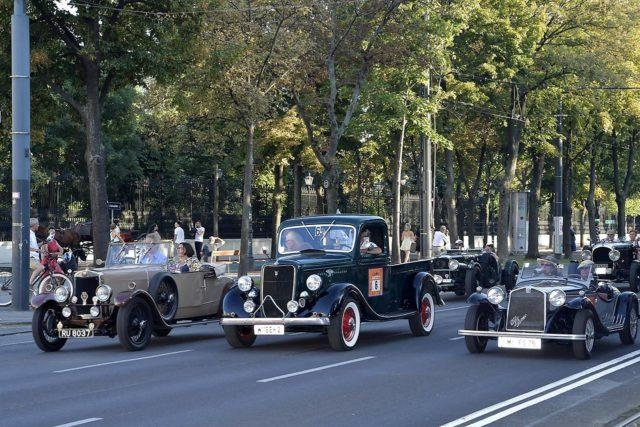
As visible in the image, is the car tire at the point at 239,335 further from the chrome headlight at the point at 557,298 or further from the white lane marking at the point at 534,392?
the white lane marking at the point at 534,392

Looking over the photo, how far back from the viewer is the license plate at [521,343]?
15.3 m

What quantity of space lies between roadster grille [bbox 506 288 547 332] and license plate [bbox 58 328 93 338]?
21.8 ft

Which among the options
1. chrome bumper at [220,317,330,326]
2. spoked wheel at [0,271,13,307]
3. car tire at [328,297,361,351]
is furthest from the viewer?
spoked wheel at [0,271,13,307]

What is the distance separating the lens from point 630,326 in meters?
17.5

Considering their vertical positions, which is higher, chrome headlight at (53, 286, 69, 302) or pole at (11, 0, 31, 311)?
pole at (11, 0, 31, 311)

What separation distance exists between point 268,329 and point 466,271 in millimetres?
13818

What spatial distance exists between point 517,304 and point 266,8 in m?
17.3

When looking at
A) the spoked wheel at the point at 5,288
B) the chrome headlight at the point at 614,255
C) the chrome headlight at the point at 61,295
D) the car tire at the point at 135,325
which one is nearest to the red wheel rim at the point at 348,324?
the car tire at the point at 135,325

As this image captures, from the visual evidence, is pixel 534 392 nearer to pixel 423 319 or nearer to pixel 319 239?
pixel 319 239

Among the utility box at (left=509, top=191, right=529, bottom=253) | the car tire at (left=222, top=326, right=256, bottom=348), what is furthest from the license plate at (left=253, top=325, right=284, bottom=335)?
the utility box at (left=509, top=191, right=529, bottom=253)

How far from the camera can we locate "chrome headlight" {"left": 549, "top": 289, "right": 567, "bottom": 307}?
15663mm

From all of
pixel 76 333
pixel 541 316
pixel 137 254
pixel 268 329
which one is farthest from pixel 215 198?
pixel 541 316

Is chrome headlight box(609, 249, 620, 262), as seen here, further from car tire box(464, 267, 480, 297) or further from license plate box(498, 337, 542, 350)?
license plate box(498, 337, 542, 350)

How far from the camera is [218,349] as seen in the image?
58.2 ft
